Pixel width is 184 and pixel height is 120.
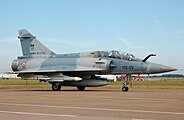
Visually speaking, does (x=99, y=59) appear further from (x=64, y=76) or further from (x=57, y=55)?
(x=57, y=55)

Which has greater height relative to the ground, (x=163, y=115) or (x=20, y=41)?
(x=20, y=41)

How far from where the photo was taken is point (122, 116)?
909 cm

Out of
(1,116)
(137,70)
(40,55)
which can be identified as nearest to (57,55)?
(40,55)

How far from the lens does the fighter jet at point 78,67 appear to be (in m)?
25.1

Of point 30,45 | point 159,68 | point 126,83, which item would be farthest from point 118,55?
point 30,45

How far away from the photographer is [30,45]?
3098 centimetres

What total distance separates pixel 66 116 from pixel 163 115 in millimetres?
2586

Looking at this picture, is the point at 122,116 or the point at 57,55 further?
the point at 57,55

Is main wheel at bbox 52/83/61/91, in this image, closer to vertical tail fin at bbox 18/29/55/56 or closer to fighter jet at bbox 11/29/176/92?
fighter jet at bbox 11/29/176/92

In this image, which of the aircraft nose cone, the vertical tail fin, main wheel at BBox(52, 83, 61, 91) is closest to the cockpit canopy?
the aircraft nose cone

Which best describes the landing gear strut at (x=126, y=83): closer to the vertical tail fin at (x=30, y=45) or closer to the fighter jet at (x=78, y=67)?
the fighter jet at (x=78, y=67)

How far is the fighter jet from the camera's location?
25109 mm

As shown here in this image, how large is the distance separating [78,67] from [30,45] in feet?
21.0

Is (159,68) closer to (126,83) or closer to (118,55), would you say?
(126,83)
